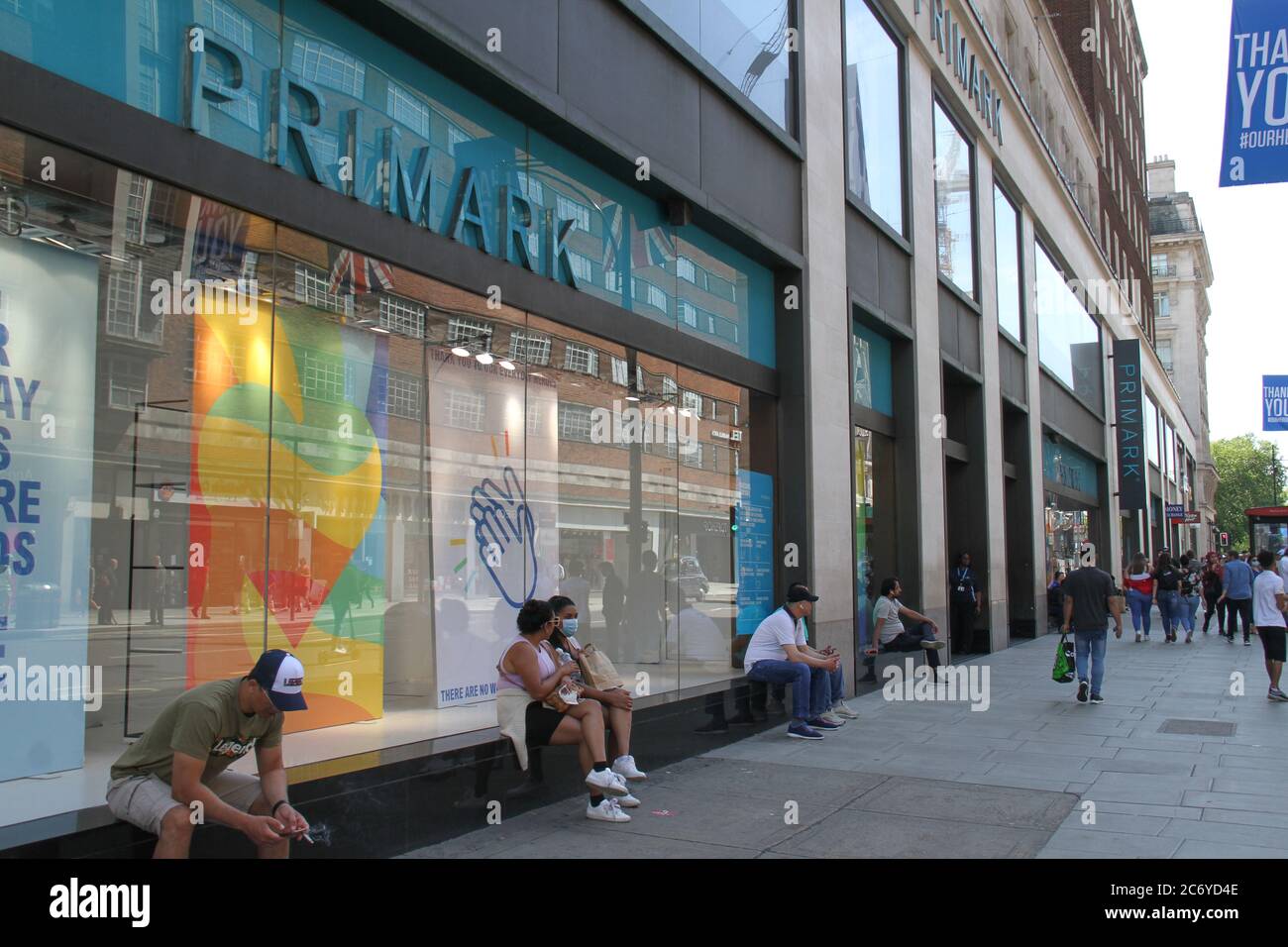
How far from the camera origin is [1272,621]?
12.4 meters

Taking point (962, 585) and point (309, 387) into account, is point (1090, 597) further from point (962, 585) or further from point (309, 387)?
point (309, 387)

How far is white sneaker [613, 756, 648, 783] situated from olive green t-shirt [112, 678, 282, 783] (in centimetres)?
330

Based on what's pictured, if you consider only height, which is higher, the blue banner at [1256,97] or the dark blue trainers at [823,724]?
the blue banner at [1256,97]

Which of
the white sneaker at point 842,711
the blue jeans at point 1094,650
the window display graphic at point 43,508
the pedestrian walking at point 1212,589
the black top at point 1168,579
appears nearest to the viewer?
the window display graphic at point 43,508

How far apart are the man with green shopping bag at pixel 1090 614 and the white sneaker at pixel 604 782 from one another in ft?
24.9

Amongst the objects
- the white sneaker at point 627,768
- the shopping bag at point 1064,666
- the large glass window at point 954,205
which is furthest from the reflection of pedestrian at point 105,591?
the large glass window at point 954,205

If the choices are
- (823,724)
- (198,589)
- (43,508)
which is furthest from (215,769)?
(823,724)

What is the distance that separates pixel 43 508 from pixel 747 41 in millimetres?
8841

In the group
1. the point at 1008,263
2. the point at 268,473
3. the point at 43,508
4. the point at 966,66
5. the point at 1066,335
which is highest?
the point at 966,66

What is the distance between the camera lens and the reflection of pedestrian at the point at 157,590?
717 centimetres

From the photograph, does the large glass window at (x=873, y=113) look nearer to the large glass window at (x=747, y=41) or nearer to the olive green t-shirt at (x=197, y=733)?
the large glass window at (x=747, y=41)

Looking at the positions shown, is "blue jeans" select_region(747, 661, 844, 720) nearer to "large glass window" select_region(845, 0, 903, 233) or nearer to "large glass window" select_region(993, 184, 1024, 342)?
"large glass window" select_region(845, 0, 903, 233)

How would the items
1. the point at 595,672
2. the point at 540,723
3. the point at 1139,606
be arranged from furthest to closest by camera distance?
the point at 1139,606 < the point at 595,672 < the point at 540,723

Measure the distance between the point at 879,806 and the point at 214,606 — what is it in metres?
4.65
